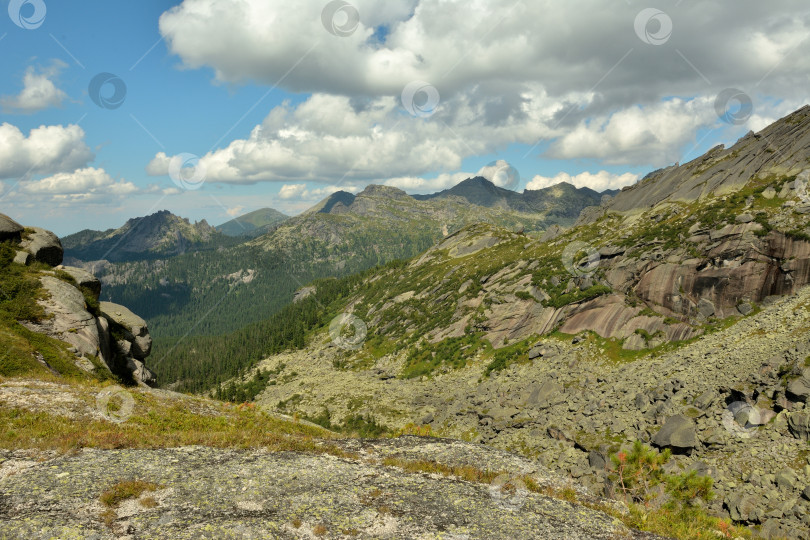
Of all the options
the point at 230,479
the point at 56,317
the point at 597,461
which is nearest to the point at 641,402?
the point at 597,461

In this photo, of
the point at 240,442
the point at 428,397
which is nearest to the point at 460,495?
the point at 240,442

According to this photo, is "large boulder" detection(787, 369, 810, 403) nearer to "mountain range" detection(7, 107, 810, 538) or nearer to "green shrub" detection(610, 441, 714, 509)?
"mountain range" detection(7, 107, 810, 538)

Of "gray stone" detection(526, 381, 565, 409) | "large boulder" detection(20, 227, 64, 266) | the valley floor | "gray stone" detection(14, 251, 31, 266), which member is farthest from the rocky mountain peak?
"large boulder" detection(20, 227, 64, 266)

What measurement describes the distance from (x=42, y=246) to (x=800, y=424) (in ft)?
249

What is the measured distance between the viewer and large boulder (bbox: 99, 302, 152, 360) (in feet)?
164

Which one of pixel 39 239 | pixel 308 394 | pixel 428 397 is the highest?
pixel 39 239

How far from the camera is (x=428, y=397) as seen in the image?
7312 cm

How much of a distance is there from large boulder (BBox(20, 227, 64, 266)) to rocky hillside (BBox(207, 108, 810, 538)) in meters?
51.3

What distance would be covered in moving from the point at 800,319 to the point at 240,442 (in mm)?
54610

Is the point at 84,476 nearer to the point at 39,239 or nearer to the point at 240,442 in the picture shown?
the point at 240,442

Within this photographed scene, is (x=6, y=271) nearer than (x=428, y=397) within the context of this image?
Yes

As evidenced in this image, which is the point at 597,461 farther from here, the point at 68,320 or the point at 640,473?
the point at 68,320

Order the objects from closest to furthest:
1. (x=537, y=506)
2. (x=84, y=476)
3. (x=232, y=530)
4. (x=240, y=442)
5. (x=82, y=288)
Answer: (x=232, y=530)
(x=84, y=476)
(x=537, y=506)
(x=240, y=442)
(x=82, y=288)

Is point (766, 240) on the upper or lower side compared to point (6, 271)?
upper
